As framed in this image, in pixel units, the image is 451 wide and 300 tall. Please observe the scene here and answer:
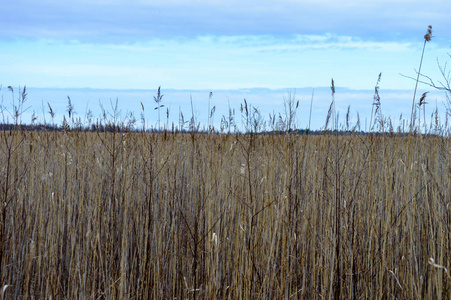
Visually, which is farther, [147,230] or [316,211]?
[316,211]

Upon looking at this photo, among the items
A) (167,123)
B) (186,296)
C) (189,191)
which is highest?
(167,123)

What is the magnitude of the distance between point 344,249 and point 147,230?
1.14 m

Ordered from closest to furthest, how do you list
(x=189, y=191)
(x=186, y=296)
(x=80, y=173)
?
(x=186, y=296) < (x=189, y=191) < (x=80, y=173)

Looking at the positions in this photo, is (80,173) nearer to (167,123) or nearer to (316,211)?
(167,123)

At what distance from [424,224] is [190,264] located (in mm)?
1617

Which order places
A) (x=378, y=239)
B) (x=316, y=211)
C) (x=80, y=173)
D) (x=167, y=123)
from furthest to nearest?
(x=167, y=123) → (x=80, y=173) → (x=316, y=211) → (x=378, y=239)

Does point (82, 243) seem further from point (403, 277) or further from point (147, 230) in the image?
point (403, 277)

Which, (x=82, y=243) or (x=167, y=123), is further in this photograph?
(x=167, y=123)

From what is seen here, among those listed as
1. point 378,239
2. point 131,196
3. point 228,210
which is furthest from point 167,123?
point 378,239

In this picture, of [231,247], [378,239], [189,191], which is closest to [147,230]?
[231,247]

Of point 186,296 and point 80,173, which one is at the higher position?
point 80,173

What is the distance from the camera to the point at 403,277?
2.36m

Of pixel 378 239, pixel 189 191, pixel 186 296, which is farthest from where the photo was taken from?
pixel 189 191

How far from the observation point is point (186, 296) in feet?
7.38
